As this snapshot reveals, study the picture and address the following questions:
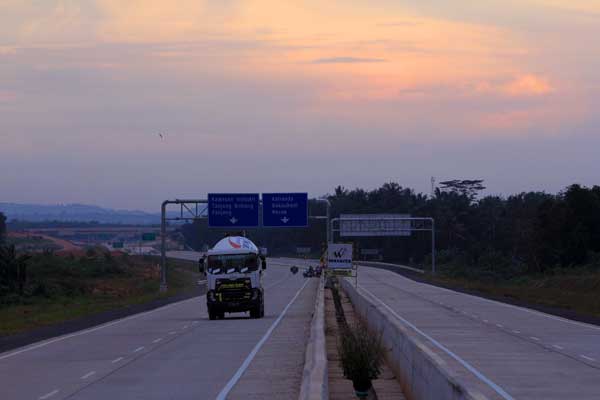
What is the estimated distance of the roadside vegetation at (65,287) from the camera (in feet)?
158

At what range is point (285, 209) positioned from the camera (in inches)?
2628

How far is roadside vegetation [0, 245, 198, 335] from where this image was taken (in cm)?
4809

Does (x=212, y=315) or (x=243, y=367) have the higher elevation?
(x=243, y=367)

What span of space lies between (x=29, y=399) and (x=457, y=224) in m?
140

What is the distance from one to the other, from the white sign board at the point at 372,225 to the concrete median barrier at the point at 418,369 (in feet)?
238

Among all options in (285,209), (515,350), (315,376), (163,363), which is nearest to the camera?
(315,376)

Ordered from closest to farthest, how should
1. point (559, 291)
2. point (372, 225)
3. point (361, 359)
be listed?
1. point (361, 359)
2. point (559, 291)
3. point (372, 225)

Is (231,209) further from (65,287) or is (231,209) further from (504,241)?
(504,241)

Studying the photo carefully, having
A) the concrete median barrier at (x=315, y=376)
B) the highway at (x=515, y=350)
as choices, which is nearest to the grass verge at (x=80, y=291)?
the highway at (x=515, y=350)

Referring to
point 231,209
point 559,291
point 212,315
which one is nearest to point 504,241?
point 559,291

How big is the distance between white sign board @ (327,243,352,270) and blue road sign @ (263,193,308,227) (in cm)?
960

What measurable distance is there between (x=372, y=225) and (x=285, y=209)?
110 ft

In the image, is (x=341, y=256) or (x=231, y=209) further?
(x=231, y=209)

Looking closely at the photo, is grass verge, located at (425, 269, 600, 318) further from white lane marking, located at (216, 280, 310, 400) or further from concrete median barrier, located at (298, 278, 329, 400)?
concrete median barrier, located at (298, 278, 329, 400)
